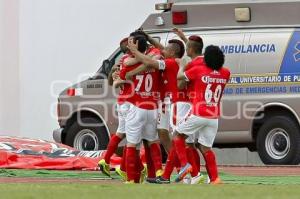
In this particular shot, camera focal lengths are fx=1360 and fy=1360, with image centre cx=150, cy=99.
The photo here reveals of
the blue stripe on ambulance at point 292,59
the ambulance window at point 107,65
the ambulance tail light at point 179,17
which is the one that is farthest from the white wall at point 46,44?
the blue stripe on ambulance at point 292,59

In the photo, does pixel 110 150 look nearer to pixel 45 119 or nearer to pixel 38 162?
pixel 38 162

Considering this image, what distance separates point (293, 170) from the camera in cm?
2078

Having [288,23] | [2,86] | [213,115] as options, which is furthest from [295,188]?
[2,86]

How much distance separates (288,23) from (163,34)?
217 centimetres

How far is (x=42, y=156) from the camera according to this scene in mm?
21188

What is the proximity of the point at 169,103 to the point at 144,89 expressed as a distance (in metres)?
0.88

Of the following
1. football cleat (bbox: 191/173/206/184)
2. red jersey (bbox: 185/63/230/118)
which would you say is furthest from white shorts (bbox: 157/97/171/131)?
football cleat (bbox: 191/173/206/184)

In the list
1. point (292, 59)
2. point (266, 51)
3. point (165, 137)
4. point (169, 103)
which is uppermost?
point (266, 51)

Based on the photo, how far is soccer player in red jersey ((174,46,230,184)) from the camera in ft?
52.9

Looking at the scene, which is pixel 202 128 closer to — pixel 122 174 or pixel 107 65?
pixel 122 174

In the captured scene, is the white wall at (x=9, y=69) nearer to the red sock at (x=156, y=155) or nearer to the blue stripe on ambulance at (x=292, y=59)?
the blue stripe on ambulance at (x=292, y=59)

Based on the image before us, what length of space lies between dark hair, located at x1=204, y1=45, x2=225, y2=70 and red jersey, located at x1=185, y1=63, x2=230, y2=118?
62 mm

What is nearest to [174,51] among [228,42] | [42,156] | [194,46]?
[194,46]

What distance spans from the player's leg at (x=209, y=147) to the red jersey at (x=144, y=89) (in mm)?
803
